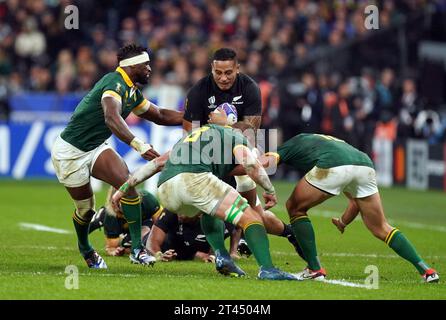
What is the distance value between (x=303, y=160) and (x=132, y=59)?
2.29 meters

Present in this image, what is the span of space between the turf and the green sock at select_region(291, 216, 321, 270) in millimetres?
264

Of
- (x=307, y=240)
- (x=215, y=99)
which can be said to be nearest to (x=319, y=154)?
(x=307, y=240)

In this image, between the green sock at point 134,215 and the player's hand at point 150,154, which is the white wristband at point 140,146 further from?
the green sock at point 134,215

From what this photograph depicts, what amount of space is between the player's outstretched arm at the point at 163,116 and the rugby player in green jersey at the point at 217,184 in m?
1.99

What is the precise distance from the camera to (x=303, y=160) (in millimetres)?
10562

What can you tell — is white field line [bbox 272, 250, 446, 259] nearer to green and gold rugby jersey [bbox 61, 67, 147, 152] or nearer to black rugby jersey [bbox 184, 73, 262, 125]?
black rugby jersey [bbox 184, 73, 262, 125]

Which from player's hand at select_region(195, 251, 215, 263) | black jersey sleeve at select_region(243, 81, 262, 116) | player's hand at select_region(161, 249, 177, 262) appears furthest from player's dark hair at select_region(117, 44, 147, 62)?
player's hand at select_region(195, 251, 215, 263)

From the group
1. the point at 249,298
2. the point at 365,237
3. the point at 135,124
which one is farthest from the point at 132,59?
the point at 135,124

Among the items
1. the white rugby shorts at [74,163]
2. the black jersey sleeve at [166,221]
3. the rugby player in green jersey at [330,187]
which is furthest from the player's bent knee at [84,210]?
the rugby player in green jersey at [330,187]

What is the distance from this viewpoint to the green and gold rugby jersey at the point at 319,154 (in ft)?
34.1

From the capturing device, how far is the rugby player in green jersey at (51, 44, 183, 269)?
37.3 ft

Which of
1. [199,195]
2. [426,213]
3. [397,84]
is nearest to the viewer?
[199,195]

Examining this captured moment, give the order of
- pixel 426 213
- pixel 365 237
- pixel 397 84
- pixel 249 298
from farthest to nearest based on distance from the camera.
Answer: pixel 397 84 → pixel 426 213 → pixel 365 237 → pixel 249 298

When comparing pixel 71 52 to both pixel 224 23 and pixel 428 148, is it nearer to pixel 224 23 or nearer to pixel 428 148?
pixel 224 23
